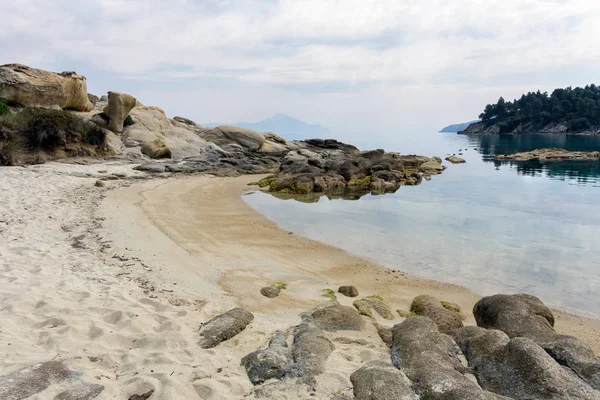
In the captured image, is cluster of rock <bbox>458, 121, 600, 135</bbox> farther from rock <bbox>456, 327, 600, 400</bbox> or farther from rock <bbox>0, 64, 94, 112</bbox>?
rock <bbox>456, 327, 600, 400</bbox>

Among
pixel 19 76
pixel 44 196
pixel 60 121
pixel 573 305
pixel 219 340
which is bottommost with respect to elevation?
pixel 573 305

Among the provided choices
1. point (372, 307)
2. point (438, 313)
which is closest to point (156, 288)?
point (372, 307)

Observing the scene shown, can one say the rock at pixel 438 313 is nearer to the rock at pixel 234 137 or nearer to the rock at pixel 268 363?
the rock at pixel 268 363

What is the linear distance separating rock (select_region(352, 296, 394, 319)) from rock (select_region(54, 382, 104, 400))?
4203 mm

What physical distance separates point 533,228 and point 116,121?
85.0ft

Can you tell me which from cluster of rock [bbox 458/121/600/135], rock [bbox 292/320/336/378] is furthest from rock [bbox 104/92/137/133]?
cluster of rock [bbox 458/121/600/135]

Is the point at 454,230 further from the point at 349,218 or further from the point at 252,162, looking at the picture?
the point at 252,162

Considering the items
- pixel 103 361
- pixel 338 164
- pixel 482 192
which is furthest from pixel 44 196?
pixel 482 192

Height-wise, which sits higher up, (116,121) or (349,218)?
(116,121)

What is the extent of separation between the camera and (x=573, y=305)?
8.46 m

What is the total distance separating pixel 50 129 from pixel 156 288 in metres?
18.1

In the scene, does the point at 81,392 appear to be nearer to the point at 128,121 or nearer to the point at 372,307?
the point at 372,307

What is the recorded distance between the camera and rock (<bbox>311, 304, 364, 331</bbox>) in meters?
5.92

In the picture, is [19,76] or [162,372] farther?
[19,76]
